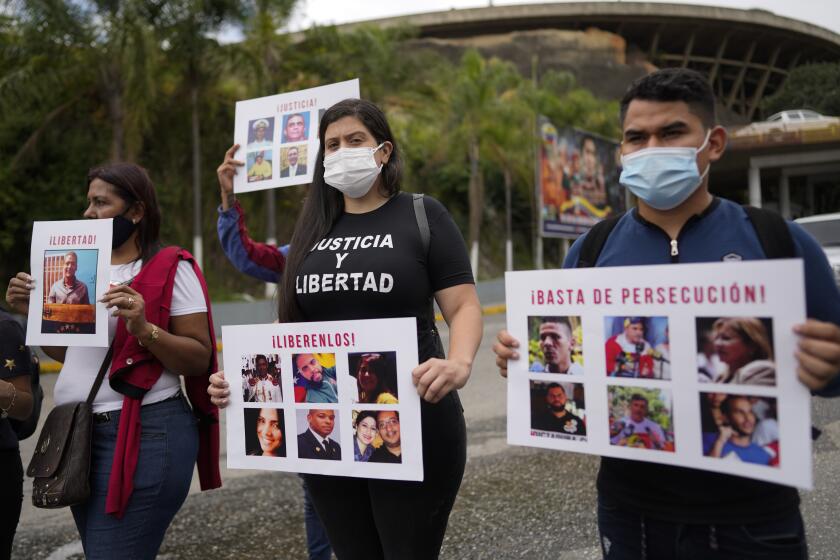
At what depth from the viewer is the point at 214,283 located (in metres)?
18.8

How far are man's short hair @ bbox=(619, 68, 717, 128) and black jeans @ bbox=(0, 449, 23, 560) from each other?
2295 mm

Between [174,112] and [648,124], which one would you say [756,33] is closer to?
[174,112]

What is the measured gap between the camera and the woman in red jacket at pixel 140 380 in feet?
7.04

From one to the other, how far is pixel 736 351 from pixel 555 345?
0.38m

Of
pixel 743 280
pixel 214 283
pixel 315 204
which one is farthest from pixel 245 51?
pixel 743 280

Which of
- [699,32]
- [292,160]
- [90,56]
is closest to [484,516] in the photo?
[292,160]

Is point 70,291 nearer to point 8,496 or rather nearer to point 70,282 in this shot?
point 70,282

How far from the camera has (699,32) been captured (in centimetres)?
4869

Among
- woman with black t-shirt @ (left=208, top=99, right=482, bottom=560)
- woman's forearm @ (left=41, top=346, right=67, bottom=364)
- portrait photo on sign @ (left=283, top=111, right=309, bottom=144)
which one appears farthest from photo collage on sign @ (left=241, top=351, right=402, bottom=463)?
Answer: portrait photo on sign @ (left=283, top=111, right=309, bottom=144)

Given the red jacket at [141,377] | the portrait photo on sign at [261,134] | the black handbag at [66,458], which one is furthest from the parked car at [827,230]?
the black handbag at [66,458]

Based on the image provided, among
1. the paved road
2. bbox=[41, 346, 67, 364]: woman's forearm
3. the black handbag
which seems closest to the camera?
the black handbag

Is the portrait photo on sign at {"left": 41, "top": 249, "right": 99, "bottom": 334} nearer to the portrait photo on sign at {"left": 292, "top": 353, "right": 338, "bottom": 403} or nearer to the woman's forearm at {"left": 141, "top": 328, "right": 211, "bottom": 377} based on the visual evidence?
the woman's forearm at {"left": 141, "top": 328, "right": 211, "bottom": 377}

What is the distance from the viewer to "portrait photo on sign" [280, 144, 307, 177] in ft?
10.5

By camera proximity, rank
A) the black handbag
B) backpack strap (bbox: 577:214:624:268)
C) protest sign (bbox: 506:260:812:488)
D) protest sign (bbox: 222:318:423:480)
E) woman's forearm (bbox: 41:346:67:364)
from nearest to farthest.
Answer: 1. protest sign (bbox: 506:260:812:488)
2. backpack strap (bbox: 577:214:624:268)
3. protest sign (bbox: 222:318:423:480)
4. the black handbag
5. woman's forearm (bbox: 41:346:67:364)
